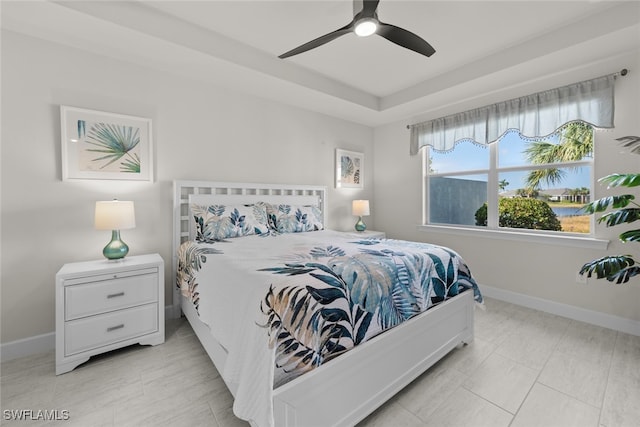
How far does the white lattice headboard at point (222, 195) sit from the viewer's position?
270 centimetres

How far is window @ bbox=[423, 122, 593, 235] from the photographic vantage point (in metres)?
2.70

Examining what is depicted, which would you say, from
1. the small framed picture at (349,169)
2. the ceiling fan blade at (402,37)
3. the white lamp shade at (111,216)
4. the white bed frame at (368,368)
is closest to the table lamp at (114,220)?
the white lamp shade at (111,216)

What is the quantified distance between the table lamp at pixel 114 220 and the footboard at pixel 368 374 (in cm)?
186

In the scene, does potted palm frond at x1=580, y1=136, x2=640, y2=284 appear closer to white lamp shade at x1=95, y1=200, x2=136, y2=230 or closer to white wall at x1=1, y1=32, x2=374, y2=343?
white wall at x1=1, y1=32, x2=374, y2=343

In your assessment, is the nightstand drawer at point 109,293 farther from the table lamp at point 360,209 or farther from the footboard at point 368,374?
the table lamp at point 360,209

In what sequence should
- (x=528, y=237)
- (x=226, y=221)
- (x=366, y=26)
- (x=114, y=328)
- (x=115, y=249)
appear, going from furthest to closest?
(x=528, y=237)
(x=226, y=221)
(x=115, y=249)
(x=114, y=328)
(x=366, y=26)

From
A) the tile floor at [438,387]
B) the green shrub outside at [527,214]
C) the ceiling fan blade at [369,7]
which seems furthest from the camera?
the green shrub outside at [527,214]

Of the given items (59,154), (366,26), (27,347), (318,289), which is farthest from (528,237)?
(27,347)

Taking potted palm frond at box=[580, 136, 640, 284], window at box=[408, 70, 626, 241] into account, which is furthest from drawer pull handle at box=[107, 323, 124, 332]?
window at box=[408, 70, 626, 241]

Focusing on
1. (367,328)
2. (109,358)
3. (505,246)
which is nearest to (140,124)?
(109,358)

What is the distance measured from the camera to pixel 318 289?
4.09 ft

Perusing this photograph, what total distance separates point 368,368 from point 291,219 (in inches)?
74.0

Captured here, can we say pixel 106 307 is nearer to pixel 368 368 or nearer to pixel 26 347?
pixel 26 347

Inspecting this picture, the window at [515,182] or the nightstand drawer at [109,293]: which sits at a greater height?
the window at [515,182]
